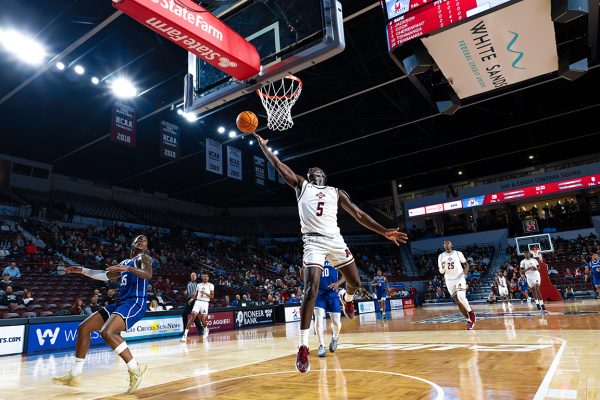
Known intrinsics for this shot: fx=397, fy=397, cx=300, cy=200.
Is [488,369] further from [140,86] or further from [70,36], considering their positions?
[140,86]

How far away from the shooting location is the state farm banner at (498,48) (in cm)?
732

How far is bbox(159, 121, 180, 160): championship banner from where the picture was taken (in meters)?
17.7

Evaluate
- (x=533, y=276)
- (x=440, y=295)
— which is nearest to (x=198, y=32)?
(x=533, y=276)

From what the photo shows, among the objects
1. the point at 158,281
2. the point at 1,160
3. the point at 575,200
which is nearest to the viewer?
the point at 158,281

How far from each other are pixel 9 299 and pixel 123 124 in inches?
306

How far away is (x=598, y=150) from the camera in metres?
33.0

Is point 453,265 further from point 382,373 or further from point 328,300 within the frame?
point 382,373

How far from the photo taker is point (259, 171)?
22.2m

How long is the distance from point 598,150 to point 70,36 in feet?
125

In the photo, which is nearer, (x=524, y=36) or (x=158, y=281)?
(x=524, y=36)

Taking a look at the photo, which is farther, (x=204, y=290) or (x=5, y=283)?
(x=5, y=283)

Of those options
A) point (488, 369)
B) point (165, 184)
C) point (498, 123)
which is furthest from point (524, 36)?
point (165, 184)

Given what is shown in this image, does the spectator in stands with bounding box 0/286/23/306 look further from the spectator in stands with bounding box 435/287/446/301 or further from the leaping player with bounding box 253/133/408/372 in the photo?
the spectator in stands with bounding box 435/287/446/301

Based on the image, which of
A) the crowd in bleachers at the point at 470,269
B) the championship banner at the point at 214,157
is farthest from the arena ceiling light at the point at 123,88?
the crowd in bleachers at the point at 470,269
